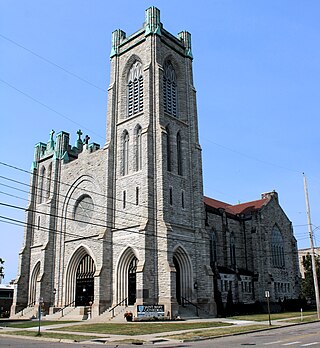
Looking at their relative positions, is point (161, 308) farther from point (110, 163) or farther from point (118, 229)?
point (110, 163)

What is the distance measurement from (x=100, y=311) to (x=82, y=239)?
28.2 feet

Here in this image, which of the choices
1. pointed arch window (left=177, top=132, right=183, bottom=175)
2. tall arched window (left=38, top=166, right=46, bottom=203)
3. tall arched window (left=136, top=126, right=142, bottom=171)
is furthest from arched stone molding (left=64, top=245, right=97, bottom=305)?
pointed arch window (left=177, top=132, right=183, bottom=175)

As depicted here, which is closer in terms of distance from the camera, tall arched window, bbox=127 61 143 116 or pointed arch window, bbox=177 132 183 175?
pointed arch window, bbox=177 132 183 175

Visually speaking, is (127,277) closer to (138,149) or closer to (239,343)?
(138,149)

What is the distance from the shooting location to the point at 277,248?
2181 inches

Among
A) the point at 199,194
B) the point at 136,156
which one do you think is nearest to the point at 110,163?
the point at 136,156

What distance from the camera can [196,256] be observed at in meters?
38.1

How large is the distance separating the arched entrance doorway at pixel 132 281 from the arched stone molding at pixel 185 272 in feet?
12.3

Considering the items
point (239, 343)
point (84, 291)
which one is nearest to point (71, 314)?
point (84, 291)

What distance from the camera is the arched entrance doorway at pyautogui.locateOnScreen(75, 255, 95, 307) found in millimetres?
40375

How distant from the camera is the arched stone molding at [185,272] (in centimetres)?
3675

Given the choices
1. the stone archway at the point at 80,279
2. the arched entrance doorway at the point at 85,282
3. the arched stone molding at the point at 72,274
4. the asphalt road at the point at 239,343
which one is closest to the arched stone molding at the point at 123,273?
the stone archway at the point at 80,279

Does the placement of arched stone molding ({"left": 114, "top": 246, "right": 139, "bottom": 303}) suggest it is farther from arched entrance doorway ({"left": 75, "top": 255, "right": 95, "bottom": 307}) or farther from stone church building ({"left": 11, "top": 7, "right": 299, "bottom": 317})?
arched entrance doorway ({"left": 75, "top": 255, "right": 95, "bottom": 307})

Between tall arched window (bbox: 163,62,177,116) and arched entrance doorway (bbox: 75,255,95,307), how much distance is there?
1725cm
